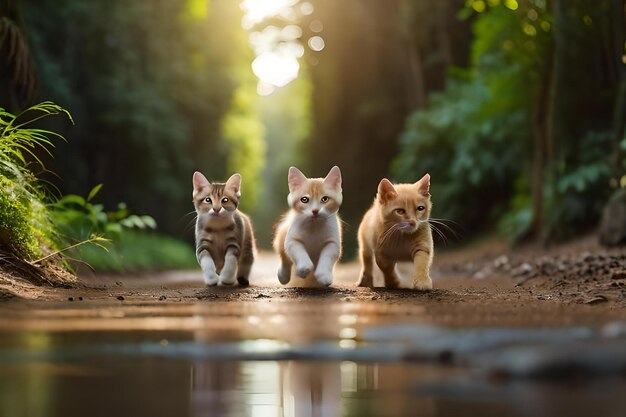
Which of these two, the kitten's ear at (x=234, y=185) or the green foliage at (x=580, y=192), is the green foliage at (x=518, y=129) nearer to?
the green foliage at (x=580, y=192)

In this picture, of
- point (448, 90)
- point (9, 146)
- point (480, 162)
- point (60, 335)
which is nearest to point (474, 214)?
point (480, 162)

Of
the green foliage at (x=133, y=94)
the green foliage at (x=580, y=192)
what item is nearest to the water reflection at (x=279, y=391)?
the green foliage at (x=580, y=192)

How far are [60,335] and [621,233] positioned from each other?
9.47m

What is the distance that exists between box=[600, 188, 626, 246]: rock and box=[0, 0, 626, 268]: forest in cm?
31

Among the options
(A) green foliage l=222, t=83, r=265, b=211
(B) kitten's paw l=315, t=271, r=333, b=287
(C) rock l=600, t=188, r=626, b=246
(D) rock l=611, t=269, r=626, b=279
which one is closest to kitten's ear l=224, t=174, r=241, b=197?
(B) kitten's paw l=315, t=271, r=333, b=287

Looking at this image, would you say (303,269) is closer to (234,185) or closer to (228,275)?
(228,275)

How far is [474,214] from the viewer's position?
19734mm

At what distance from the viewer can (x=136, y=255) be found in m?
14.7

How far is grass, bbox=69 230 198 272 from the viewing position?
1146cm

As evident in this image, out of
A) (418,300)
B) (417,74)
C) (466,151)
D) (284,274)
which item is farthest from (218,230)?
(417,74)

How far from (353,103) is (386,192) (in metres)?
22.5

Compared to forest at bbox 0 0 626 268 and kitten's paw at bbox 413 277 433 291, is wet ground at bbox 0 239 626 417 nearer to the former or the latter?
kitten's paw at bbox 413 277 433 291

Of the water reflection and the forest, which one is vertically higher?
the forest

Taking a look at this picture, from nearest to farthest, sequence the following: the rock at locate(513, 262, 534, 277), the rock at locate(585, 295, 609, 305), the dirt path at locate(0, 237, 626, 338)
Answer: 1. the dirt path at locate(0, 237, 626, 338)
2. the rock at locate(585, 295, 609, 305)
3. the rock at locate(513, 262, 534, 277)
